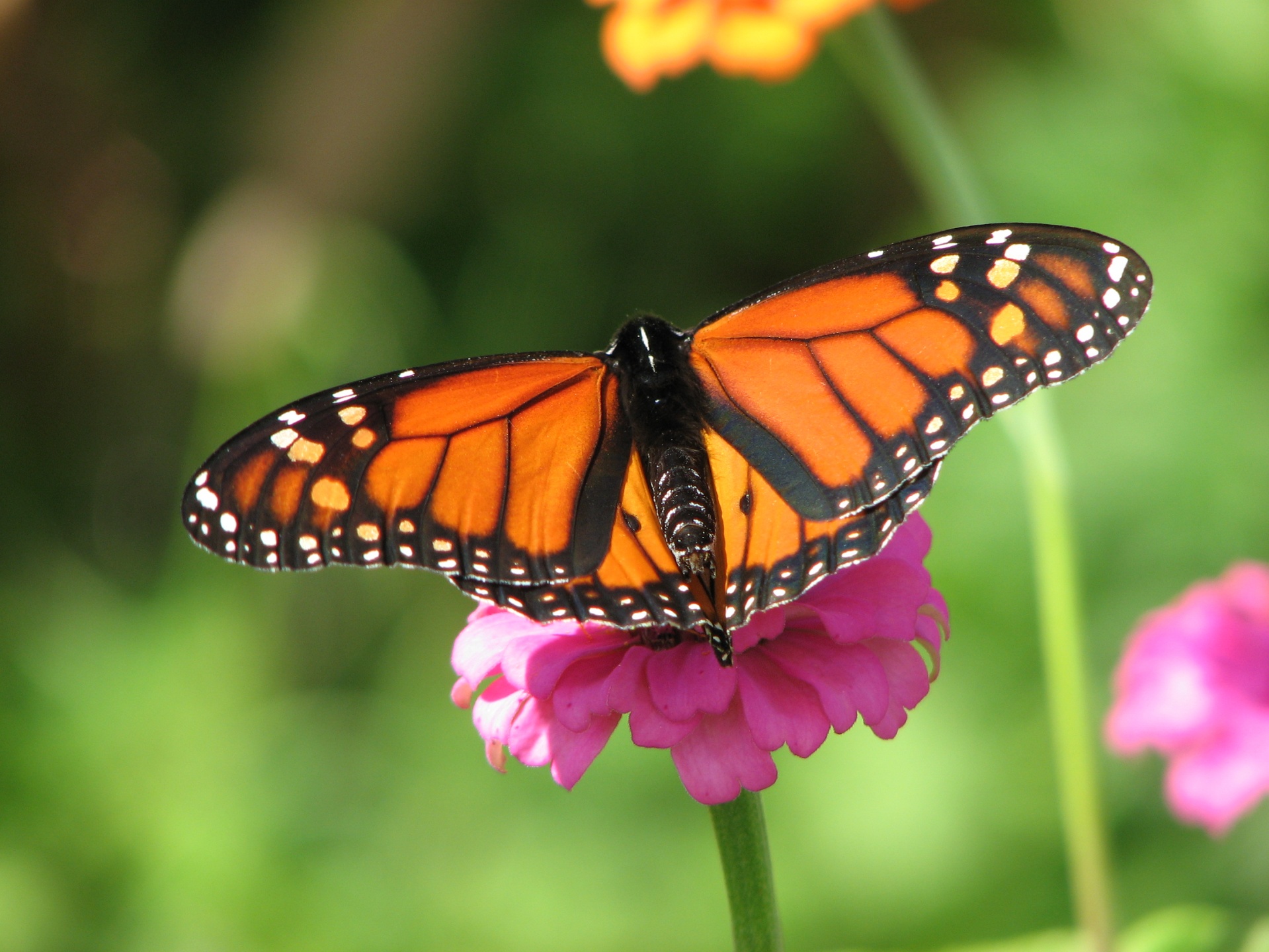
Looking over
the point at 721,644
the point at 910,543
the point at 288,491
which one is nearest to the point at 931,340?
the point at 910,543

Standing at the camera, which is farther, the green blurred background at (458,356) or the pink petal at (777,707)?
the green blurred background at (458,356)

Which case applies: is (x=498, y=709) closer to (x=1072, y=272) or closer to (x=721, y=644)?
(x=721, y=644)

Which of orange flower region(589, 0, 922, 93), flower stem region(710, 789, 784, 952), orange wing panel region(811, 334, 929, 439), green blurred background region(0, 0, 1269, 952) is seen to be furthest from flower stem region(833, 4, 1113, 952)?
green blurred background region(0, 0, 1269, 952)

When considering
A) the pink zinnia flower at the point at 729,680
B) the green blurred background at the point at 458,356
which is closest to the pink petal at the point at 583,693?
the pink zinnia flower at the point at 729,680

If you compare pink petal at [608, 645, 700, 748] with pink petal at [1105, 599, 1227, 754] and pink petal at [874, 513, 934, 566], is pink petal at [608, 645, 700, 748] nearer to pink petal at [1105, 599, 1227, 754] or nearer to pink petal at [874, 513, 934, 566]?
pink petal at [874, 513, 934, 566]

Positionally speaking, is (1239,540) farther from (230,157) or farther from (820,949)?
(230,157)

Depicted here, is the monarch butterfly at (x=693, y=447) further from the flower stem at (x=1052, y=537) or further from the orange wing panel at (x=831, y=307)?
the flower stem at (x=1052, y=537)

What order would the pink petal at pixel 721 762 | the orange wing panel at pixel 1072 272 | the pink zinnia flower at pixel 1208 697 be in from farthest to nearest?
the pink zinnia flower at pixel 1208 697
the orange wing panel at pixel 1072 272
the pink petal at pixel 721 762
